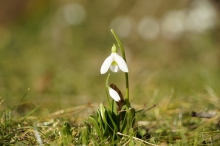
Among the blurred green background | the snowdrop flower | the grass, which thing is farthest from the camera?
the blurred green background

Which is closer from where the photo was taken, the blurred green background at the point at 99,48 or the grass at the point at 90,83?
the grass at the point at 90,83

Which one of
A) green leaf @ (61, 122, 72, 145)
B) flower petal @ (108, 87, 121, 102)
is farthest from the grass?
flower petal @ (108, 87, 121, 102)

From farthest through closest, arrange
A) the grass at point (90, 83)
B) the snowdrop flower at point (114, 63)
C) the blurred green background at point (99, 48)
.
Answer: the blurred green background at point (99, 48) → the grass at point (90, 83) → the snowdrop flower at point (114, 63)

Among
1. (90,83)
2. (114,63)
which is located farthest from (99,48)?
(114,63)

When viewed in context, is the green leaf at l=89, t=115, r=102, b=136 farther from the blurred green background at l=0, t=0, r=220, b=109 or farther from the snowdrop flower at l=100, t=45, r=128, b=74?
the blurred green background at l=0, t=0, r=220, b=109

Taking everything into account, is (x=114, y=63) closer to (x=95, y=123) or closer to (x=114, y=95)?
(x=114, y=95)

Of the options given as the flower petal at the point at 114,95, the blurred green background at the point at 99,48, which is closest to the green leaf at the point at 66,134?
the flower petal at the point at 114,95

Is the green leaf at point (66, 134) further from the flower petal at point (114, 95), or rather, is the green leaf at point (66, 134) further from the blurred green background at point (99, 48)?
the blurred green background at point (99, 48)
